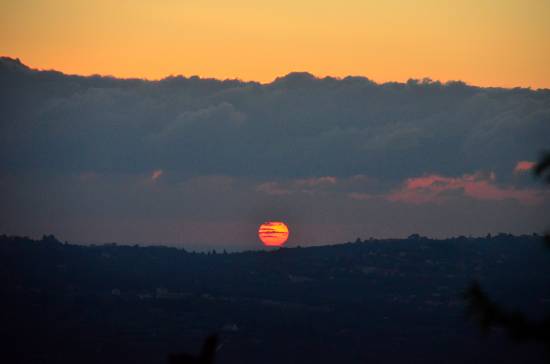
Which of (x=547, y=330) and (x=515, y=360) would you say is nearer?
(x=547, y=330)

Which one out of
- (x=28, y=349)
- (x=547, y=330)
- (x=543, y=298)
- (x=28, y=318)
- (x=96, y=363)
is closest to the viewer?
(x=547, y=330)

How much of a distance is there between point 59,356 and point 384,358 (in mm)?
54197

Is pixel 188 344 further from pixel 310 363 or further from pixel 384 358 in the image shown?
pixel 384 358

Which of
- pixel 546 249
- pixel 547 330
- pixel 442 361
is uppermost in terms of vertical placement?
pixel 546 249

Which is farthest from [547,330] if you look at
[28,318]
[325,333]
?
[28,318]

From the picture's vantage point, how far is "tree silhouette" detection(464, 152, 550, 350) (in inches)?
552

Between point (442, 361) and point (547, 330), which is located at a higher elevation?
point (547, 330)

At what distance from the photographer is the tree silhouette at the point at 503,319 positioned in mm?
14031

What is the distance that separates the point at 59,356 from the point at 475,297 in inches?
6047

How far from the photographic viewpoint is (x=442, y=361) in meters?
161

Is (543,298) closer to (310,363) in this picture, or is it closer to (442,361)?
(442,361)

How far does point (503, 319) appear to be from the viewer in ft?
46.7

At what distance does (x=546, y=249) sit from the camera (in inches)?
567

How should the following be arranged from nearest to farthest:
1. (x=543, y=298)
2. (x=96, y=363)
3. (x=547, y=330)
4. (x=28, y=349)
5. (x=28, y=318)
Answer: (x=547, y=330), (x=96, y=363), (x=28, y=349), (x=543, y=298), (x=28, y=318)
